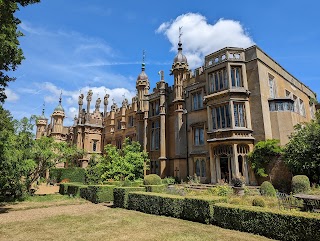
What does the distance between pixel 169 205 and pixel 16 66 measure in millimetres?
12014

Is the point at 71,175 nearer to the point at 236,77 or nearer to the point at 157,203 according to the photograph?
the point at 157,203

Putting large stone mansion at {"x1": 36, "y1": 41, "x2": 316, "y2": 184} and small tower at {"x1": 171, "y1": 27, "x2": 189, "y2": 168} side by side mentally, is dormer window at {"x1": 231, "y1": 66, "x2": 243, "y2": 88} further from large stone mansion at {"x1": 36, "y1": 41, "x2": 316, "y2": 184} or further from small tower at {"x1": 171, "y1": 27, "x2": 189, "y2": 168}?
small tower at {"x1": 171, "y1": 27, "x2": 189, "y2": 168}

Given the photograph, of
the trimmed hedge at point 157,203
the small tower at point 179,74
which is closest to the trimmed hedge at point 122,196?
the trimmed hedge at point 157,203

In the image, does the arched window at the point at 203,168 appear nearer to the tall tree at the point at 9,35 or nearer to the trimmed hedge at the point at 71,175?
the tall tree at the point at 9,35

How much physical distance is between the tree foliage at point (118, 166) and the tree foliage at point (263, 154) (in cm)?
1554

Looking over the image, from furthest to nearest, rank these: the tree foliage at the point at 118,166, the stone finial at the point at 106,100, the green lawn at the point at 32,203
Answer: the stone finial at the point at 106,100 → the tree foliage at the point at 118,166 → the green lawn at the point at 32,203

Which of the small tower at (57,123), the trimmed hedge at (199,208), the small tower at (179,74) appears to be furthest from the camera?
the small tower at (57,123)

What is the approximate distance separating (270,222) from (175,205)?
526 centimetres

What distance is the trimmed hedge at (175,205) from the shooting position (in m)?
11.1

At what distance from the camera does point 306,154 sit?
55.0 ft

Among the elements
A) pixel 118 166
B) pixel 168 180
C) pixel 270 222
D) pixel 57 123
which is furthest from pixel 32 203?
pixel 57 123

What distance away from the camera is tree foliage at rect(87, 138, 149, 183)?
27719 millimetres

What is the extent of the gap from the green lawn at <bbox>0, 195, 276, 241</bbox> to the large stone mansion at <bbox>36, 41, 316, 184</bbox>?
1147cm

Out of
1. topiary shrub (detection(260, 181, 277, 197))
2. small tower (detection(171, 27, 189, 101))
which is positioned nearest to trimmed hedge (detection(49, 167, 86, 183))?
small tower (detection(171, 27, 189, 101))
